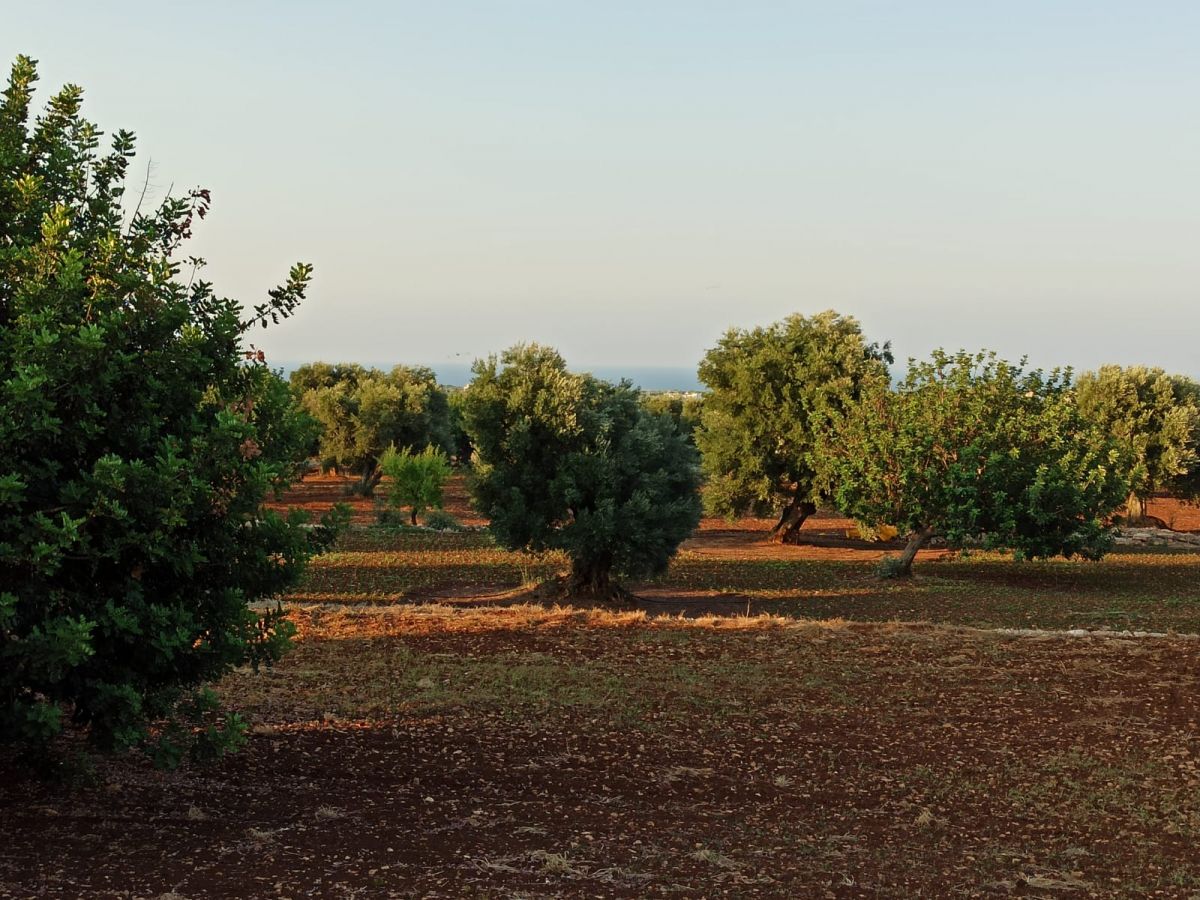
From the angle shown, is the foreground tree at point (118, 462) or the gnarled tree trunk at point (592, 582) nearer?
the foreground tree at point (118, 462)

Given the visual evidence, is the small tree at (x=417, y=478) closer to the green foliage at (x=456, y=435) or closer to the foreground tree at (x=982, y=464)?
the green foliage at (x=456, y=435)

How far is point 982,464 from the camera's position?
27.6 metres

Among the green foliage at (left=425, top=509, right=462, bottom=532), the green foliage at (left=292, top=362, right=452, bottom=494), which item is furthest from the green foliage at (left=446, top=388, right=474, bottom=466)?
the green foliage at (left=425, top=509, right=462, bottom=532)

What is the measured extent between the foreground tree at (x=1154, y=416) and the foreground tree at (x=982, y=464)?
19.1m

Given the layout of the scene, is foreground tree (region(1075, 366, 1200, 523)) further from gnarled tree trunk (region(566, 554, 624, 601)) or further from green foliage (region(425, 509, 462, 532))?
gnarled tree trunk (region(566, 554, 624, 601))

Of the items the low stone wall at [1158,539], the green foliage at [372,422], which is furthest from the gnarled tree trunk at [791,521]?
the green foliage at [372,422]

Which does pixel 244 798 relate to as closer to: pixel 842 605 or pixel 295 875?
pixel 295 875

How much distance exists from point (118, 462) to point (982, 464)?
80.5 ft

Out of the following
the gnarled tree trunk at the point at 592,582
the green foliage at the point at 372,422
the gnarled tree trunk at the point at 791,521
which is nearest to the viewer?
the gnarled tree trunk at the point at 592,582

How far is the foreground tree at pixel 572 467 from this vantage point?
21.2 meters

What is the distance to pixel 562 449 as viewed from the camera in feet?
70.8

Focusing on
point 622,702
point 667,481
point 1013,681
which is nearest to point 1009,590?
point 667,481

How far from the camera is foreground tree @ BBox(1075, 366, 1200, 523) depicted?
46.1 meters

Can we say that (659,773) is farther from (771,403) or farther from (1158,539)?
(1158,539)
